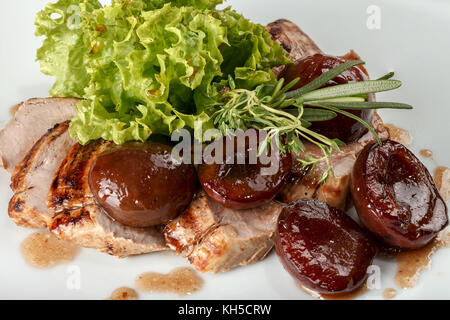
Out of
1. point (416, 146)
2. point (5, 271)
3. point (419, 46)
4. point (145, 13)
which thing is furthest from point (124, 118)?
point (419, 46)

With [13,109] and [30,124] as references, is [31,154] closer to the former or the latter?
Result: [30,124]

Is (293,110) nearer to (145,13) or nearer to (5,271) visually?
(145,13)

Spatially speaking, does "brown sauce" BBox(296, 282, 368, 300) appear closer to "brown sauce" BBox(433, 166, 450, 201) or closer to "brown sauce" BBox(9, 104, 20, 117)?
"brown sauce" BBox(433, 166, 450, 201)

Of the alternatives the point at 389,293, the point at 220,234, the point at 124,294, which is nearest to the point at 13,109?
the point at 124,294

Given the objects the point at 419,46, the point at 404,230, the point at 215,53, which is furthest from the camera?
the point at 419,46

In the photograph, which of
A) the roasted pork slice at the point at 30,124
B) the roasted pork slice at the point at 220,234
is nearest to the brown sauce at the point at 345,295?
the roasted pork slice at the point at 220,234

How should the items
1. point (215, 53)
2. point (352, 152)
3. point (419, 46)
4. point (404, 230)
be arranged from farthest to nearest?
point (419, 46), point (352, 152), point (215, 53), point (404, 230)

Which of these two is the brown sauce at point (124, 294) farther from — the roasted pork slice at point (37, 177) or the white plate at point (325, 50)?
the roasted pork slice at point (37, 177)
